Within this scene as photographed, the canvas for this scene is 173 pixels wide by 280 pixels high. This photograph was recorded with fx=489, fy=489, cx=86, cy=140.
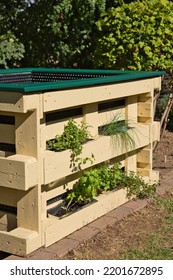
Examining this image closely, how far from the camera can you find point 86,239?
14.0ft

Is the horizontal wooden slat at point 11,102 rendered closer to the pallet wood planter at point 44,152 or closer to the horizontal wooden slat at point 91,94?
the pallet wood planter at point 44,152

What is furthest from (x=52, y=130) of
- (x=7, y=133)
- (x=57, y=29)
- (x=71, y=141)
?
(x=57, y=29)

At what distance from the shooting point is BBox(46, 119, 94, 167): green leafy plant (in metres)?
4.29

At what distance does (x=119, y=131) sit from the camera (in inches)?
202

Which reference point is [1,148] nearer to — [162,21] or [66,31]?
[162,21]

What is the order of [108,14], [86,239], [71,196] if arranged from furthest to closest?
[108,14]
[71,196]
[86,239]

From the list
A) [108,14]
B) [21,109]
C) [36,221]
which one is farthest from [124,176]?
[108,14]

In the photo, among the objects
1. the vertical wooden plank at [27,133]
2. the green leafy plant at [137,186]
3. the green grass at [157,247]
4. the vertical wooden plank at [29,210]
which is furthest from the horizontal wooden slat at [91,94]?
the green grass at [157,247]

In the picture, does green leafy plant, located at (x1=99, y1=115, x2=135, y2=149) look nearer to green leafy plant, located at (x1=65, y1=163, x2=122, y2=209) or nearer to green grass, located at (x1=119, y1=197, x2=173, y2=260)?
green leafy plant, located at (x1=65, y1=163, x2=122, y2=209)

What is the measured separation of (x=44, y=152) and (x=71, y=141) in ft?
1.22

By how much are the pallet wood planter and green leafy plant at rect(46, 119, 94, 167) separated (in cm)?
5

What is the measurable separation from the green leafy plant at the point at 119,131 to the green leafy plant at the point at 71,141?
0.55 metres

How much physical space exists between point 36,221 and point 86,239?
555mm

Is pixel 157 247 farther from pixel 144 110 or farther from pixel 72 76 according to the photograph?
pixel 72 76
